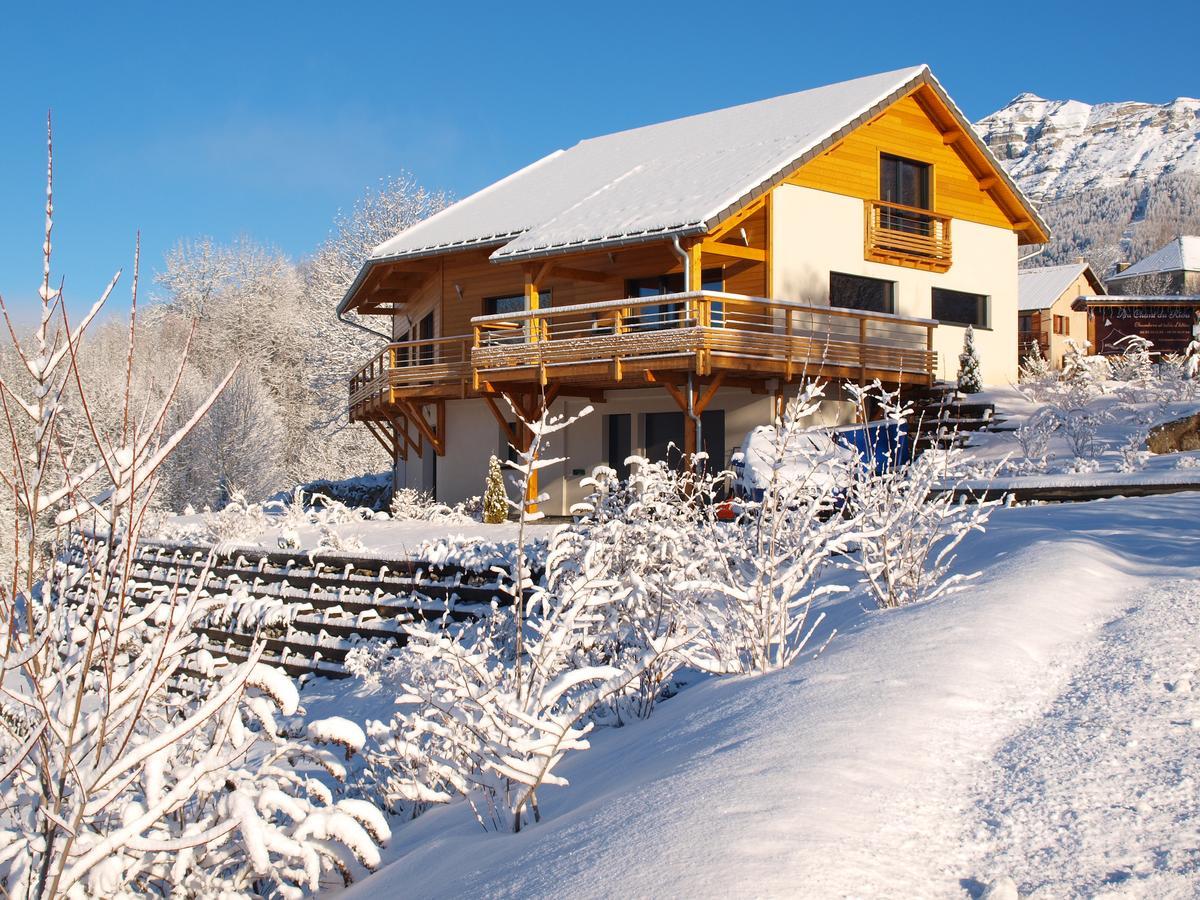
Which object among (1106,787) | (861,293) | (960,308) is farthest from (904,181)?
(1106,787)

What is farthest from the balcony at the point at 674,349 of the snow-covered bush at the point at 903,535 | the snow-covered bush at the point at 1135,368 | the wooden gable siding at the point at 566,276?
the snow-covered bush at the point at 903,535

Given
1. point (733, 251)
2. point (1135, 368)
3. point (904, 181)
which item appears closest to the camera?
point (733, 251)

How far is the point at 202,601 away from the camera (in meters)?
3.96

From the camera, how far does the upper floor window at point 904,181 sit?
22.2 metres

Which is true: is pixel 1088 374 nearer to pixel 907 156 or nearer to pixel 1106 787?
pixel 907 156

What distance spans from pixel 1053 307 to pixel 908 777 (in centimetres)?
4424

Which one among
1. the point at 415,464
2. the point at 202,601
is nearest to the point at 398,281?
the point at 415,464

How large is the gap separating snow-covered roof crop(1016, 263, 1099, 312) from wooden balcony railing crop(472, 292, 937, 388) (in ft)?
79.3

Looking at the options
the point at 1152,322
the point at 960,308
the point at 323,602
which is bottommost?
the point at 323,602

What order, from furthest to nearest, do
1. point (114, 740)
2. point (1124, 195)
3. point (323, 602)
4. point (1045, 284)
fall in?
point (1124, 195) < point (1045, 284) < point (323, 602) < point (114, 740)

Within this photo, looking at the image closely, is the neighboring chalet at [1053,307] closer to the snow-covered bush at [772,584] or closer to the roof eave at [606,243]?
the roof eave at [606,243]

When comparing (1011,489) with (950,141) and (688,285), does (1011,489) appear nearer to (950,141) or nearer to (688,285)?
(688,285)

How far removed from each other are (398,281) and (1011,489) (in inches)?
773

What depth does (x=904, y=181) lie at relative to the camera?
22500mm
